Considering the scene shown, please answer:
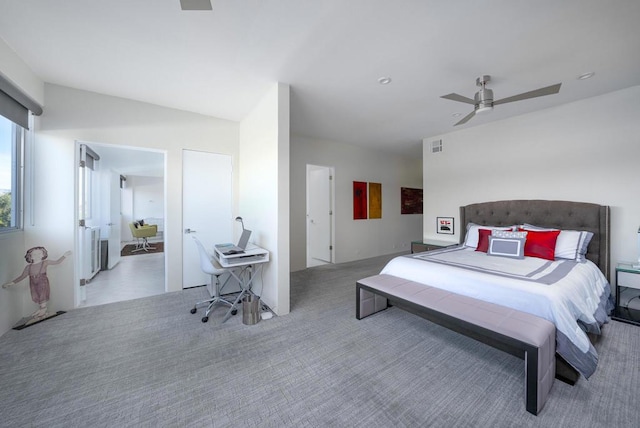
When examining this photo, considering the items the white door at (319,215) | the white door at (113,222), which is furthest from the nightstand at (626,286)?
the white door at (113,222)

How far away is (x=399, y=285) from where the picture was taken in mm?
2510

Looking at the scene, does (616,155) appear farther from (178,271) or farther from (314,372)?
(178,271)

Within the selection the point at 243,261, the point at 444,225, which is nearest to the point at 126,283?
the point at 243,261

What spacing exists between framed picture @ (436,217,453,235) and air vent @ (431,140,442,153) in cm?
136

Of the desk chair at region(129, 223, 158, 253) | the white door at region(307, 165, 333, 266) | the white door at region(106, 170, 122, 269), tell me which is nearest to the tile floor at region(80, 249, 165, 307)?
the white door at region(106, 170, 122, 269)

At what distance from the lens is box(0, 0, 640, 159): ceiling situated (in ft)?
5.80

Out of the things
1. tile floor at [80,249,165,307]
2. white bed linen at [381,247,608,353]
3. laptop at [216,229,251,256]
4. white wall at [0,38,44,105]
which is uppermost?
white wall at [0,38,44,105]

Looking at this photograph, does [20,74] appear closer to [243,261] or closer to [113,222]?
[243,261]

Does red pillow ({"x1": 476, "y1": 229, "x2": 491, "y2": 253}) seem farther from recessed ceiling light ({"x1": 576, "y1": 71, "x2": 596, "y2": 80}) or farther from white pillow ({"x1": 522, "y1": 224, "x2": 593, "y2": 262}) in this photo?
recessed ceiling light ({"x1": 576, "y1": 71, "x2": 596, "y2": 80})

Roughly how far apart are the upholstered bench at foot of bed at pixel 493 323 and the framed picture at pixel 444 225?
2.55 metres

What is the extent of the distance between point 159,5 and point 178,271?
3.16 metres

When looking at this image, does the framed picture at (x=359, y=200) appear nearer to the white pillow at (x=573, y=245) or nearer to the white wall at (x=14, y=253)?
the white pillow at (x=573, y=245)

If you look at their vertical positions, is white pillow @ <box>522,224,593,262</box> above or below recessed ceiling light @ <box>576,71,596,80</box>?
below

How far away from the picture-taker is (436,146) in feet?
15.7
